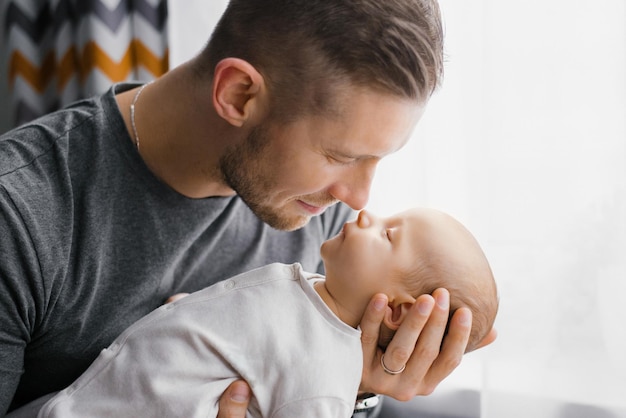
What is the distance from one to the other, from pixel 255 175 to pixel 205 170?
137mm

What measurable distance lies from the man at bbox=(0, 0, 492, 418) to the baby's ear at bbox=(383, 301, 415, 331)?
35mm

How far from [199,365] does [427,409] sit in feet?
2.89

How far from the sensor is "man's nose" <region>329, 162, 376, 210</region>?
4.15 feet

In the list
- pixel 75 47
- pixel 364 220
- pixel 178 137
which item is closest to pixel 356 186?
pixel 364 220

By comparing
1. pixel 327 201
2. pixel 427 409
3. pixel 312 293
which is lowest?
pixel 427 409

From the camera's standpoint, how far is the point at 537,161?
1580 millimetres

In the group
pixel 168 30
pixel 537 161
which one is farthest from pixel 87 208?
pixel 537 161

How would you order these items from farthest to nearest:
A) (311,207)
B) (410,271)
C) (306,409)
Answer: (311,207)
(410,271)
(306,409)

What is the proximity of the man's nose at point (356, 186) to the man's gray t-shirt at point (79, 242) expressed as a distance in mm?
348

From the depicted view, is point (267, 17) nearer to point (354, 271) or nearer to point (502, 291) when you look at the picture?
point (354, 271)

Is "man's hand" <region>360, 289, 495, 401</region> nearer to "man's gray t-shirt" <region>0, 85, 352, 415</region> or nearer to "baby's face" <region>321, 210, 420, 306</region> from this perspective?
"baby's face" <region>321, 210, 420, 306</region>

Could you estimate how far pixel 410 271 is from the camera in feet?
4.09

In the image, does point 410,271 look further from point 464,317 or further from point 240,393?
point 240,393

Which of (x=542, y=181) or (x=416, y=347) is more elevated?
(x=542, y=181)
